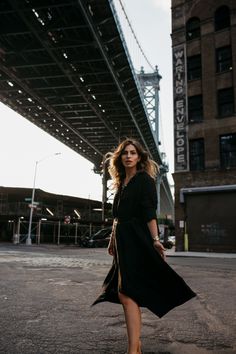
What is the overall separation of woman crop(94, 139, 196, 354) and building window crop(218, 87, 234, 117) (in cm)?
2585

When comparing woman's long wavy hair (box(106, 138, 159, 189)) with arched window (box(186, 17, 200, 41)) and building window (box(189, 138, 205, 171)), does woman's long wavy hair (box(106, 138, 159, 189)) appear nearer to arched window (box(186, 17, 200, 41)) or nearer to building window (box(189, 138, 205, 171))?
building window (box(189, 138, 205, 171))

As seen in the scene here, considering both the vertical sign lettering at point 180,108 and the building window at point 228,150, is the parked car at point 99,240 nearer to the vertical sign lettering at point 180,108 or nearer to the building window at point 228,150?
the vertical sign lettering at point 180,108

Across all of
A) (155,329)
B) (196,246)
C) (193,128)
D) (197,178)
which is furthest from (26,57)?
(155,329)

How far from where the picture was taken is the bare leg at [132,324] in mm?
2980

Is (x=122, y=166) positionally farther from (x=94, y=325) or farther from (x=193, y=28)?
(x=193, y=28)

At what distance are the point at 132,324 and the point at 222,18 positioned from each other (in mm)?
30490

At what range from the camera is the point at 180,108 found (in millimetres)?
29734

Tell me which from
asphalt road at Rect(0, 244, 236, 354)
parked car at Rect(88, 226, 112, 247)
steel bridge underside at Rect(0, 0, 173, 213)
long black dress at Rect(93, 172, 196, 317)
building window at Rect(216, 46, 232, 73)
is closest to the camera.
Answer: long black dress at Rect(93, 172, 196, 317)

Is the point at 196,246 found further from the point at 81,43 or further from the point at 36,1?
the point at 36,1

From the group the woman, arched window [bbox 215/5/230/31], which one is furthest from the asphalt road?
arched window [bbox 215/5/230/31]

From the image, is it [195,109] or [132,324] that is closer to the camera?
[132,324]

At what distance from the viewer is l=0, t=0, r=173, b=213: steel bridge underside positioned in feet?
92.2

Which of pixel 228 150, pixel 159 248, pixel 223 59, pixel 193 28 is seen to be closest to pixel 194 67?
pixel 223 59

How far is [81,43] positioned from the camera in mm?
31109
